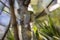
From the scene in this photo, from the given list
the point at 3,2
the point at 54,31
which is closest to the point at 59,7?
the point at 54,31

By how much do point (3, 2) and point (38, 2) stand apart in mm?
272

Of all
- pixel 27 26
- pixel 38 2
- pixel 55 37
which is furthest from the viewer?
pixel 38 2

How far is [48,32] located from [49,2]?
226mm

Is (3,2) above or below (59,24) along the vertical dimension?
above

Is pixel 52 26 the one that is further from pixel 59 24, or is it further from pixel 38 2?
pixel 38 2

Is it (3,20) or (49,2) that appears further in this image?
(3,20)

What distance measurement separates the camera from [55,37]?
3.63ft

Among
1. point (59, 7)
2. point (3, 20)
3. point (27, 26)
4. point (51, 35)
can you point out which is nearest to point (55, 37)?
point (51, 35)

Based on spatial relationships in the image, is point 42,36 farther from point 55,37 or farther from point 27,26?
point 27,26

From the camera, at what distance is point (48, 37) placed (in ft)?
3.67

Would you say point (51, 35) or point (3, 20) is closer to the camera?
point (51, 35)

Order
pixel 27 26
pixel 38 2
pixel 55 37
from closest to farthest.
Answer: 1. pixel 27 26
2. pixel 55 37
3. pixel 38 2

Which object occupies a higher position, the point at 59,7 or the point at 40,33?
the point at 59,7

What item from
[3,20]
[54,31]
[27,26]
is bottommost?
[27,26]
